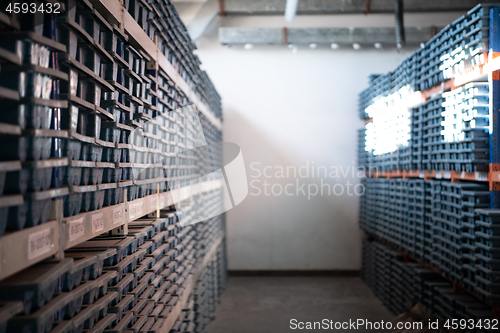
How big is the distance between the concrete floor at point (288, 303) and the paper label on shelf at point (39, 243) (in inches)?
156

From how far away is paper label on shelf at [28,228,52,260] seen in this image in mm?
1370

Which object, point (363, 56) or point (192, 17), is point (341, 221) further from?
point (192, 17)

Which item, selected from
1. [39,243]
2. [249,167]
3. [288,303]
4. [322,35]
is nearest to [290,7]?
[322,35]

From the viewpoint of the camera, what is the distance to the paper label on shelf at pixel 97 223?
193cm

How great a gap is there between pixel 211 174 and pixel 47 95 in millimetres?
4690

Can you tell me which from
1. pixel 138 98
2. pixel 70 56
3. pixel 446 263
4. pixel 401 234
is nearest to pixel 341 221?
Answer: pixel 401 234

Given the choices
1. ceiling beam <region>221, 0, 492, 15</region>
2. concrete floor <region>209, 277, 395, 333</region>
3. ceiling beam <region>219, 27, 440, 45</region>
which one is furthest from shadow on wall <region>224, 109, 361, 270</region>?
ceiling beam <region>221, 0, 492, 15</region>

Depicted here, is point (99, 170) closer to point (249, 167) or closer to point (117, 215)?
point (117, 215)

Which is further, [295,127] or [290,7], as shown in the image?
[295,127]

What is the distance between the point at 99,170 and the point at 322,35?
6565mm

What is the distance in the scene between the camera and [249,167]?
8047 millimetres

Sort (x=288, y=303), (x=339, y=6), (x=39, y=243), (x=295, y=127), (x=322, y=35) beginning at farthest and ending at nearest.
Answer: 1. (x=295, y=127)
2. (x=339, y=6)
3. (x=322, y=35)
4. (x=288, y=303)
5. (x=39, y=243)

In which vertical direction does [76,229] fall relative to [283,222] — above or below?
above

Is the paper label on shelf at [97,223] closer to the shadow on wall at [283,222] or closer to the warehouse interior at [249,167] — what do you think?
the warehouse interior at [249,167]
